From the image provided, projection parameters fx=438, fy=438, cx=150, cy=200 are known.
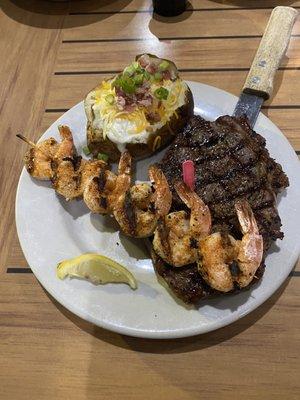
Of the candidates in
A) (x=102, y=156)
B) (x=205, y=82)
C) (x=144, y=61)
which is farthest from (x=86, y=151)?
(x=205, y=82)

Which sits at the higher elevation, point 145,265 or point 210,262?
point 210,262

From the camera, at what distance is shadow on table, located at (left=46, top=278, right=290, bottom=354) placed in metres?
1.40

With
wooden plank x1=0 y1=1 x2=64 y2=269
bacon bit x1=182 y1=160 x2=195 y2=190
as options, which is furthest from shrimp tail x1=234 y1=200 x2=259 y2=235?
wooden plank x1=0 y1=1 x2=64 y2=269

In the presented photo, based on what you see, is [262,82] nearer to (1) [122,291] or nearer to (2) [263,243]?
(2) [263,243]

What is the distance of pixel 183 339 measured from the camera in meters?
1.41

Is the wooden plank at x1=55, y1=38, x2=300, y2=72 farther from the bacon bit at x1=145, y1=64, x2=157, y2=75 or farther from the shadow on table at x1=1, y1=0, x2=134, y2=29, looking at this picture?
the bacon bit at x1=145, y1=64, x2=157, y2=75

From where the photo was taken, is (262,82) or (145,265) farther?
(262,82)

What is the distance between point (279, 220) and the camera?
1413 millimetres

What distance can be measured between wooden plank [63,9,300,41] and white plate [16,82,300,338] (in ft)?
2.15

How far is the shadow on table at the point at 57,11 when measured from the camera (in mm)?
2473

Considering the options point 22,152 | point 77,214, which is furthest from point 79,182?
point 22,152

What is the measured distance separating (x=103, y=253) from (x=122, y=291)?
0.19m

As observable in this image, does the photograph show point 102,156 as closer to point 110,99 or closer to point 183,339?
point 110,99

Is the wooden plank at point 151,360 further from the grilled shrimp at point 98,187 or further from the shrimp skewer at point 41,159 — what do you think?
the shrimp skewer at point 41,159
